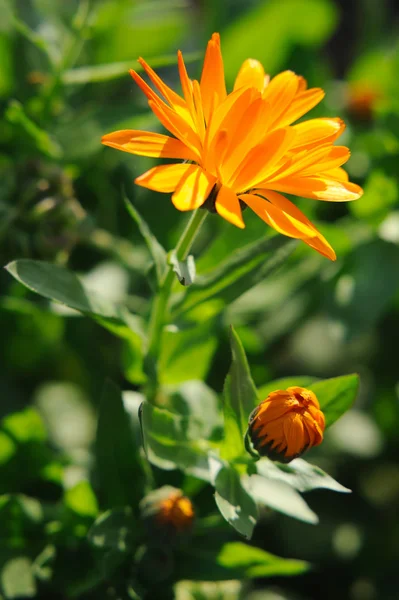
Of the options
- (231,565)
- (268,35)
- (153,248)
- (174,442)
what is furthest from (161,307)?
(268,35)

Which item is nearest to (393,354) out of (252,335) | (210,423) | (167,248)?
(252,335)

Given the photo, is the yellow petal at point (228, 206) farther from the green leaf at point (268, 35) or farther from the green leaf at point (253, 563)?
the green leaf at point (268, 35)

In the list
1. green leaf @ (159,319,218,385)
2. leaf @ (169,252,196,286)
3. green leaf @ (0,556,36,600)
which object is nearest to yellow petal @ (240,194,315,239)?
leaf @ (169,252,196,286)

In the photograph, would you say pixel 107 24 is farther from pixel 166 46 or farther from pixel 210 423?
pixel 210 423

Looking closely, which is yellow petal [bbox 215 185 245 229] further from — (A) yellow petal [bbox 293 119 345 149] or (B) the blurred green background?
(B) the blurred green background

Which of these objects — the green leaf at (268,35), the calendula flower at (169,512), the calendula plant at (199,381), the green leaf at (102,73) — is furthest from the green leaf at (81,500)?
the green leaf at (268,35)

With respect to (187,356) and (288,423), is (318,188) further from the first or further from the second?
(187,356)

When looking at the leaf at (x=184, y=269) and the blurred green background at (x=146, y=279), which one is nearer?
the leaf at (x=184, y=269)
